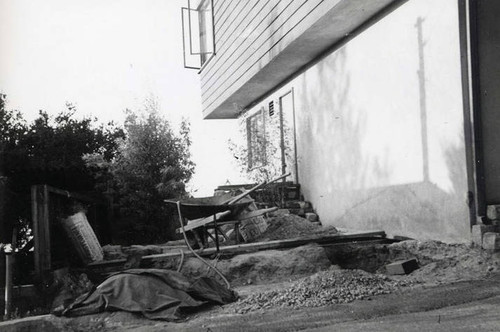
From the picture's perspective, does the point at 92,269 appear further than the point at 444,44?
Yes

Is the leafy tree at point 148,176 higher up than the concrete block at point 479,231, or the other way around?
the leafy tree at point 148,176

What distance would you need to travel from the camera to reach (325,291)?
5.03 metres

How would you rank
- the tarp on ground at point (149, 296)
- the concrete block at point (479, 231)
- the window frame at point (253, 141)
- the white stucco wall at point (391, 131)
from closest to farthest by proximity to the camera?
the tarp on ground at point (149, 296), the concrete block at point (479, 231), the white stucco wall at point (391, 131), the window frame at point (253, 141)

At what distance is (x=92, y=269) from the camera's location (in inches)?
272

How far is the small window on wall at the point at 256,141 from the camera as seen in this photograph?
1173 cm

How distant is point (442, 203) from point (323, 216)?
3.65m

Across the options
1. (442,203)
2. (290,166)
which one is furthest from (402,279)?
(290,166)

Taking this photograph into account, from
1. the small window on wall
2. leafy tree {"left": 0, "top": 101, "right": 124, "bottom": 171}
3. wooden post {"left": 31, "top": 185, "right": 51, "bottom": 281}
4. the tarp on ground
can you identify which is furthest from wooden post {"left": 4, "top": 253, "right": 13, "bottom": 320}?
the small window on wall

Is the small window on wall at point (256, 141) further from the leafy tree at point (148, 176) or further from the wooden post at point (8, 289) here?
the wooden post at point (8, 289)

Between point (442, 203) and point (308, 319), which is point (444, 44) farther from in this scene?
point (308, 319)

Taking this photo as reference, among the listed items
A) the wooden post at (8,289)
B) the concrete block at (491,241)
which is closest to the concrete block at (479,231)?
the concrete block at (491,241)

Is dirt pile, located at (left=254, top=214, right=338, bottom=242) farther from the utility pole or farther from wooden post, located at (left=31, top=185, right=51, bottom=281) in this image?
wooden post, located at (left=31, top=185, right=51, bottom=281)

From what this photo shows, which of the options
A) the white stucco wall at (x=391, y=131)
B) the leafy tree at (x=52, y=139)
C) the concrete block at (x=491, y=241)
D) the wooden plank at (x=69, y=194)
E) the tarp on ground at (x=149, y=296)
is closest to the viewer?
the tarp on ground at (x=149, y=296)

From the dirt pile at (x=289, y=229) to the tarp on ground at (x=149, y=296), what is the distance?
3431 millimetres
